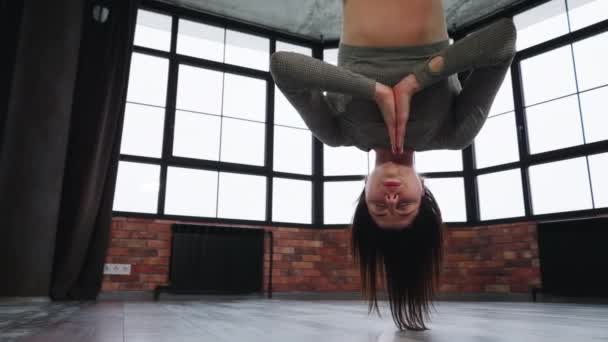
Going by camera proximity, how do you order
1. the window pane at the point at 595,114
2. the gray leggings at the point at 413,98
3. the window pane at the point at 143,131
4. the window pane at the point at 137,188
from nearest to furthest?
1. the gray leggings at the point at 413,98
2. the window pane at the point at 595,114
3. the window pane at the point at 137,188
4. the window pane at the point at 143,131

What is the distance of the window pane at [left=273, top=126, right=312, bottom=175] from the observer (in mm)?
5344

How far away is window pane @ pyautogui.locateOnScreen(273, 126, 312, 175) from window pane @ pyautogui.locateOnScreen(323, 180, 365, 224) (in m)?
0.33

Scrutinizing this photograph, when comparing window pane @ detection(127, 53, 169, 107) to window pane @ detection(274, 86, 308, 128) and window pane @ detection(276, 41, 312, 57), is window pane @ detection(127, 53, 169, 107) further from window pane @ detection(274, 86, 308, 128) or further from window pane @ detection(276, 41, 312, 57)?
window pane @ detection(276, 41, 312, 57)

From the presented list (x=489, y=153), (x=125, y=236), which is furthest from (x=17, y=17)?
(x=489, y=153)

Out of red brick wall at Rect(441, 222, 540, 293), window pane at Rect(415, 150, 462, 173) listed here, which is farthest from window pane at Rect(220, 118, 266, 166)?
red brick wall at Rect(441, 222, 540, 293)

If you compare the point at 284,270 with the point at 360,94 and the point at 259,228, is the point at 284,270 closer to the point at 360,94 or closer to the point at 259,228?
the point at 259,228

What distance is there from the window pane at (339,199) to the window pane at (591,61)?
240cm

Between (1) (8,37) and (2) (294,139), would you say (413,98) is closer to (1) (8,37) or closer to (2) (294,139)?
(1) (8,37)

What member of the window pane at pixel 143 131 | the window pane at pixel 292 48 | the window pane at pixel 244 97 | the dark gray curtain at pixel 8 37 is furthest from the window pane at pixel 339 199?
the dark gray curtain at pixel 8 37

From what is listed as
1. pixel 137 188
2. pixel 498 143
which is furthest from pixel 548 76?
pixel 137 188

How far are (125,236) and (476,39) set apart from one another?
384cm

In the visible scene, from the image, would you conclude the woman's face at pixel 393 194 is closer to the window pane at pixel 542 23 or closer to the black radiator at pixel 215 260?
the black radiator at pixel 215 260

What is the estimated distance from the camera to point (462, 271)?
16.2 feet

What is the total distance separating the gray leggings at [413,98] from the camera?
4.77 ft
